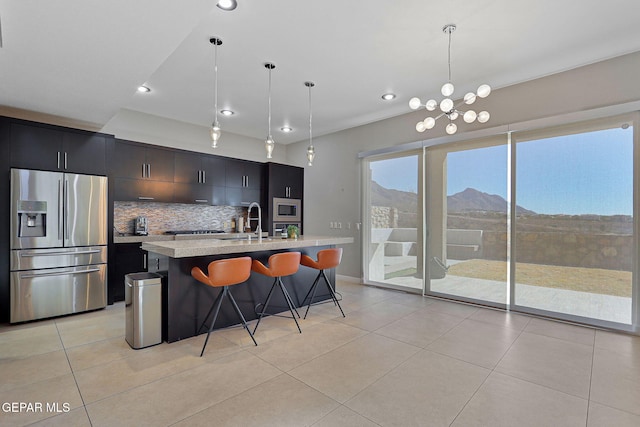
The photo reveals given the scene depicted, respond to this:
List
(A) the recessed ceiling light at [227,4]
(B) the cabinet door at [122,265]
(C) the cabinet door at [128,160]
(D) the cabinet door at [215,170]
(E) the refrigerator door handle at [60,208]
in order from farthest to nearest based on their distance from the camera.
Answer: (D) the cabinet door at [215,170] < (C) the cabinet door at [128,160] < (B) the cabinet door at [122,265] < (E) the refrigerator door handle at [60,208] < (A) the recessed ceiling light at [227,4]

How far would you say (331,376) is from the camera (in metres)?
2.37

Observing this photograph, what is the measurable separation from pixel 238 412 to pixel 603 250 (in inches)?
159

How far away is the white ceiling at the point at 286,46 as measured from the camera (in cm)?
213

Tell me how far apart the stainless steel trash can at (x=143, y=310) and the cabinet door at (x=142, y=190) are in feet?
7.31

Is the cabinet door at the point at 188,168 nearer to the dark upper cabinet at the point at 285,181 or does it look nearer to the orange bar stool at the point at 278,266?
the dark upper cabinet at the point at 285,181

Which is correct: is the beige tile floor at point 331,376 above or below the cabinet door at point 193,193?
below

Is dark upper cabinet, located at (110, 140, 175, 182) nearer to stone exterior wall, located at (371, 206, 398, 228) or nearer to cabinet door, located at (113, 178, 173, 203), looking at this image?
cabinet door, located at (113, 178, 173, 203)

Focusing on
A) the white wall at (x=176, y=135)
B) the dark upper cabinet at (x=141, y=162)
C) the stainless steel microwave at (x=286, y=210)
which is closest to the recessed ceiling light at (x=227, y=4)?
the dark upper cabinet at (x=141, y=162)

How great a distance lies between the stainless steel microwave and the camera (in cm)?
645

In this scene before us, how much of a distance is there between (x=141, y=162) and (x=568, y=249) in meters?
6.02

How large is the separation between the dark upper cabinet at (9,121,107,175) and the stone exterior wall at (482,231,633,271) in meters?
5.38

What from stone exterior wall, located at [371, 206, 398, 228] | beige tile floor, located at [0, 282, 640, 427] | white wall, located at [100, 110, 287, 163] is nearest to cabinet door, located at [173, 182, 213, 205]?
white wall, located at [100, 110, 287, 163]

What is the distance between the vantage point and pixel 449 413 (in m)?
1.93

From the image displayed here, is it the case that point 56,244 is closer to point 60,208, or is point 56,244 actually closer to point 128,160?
point 60,208
